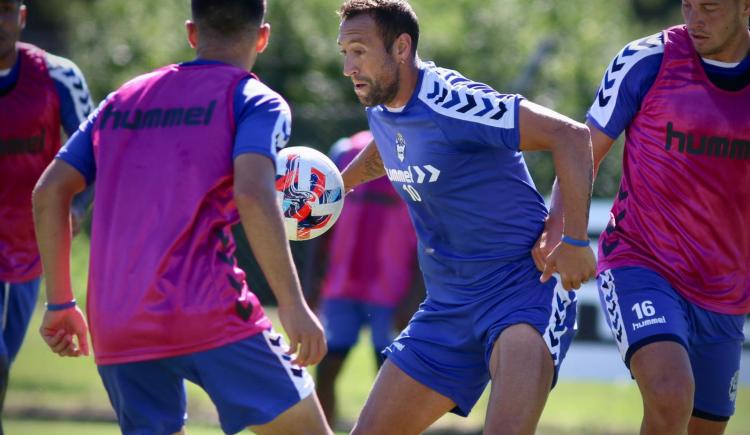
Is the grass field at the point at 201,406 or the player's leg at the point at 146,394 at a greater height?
the player's leg at the point at 146,394

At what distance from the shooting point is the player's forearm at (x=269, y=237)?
406 cm

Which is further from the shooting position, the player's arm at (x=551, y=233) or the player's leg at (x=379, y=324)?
the player's leg at (x=379, y=324)

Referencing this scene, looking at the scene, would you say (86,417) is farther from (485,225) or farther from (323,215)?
(485,225)

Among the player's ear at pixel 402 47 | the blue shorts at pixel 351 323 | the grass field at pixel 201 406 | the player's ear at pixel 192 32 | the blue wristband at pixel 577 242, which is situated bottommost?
the grass field at pixel 201 406

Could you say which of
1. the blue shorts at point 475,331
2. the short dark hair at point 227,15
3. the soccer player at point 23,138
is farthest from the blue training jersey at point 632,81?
the soccer player at point 23,138

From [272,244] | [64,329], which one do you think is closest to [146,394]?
[64,329]

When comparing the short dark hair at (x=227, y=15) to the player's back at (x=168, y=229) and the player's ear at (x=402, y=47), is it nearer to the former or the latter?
the player's back at (x=168, y=229)

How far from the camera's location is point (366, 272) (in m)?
8.90

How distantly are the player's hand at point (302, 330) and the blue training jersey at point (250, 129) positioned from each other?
1.80 ft

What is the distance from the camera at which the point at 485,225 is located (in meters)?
5.11

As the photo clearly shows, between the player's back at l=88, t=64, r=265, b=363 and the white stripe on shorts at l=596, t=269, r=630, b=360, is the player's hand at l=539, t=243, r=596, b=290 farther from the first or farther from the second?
the player's back at l=88, t=64, r=265, b=363

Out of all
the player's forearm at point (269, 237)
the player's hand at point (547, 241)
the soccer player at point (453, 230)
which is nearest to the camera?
the player's forearm at point (269, 237)

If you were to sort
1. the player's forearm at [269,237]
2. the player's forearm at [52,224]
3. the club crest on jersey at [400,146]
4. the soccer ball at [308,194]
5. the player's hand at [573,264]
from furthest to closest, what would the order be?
the soccer ball at [308,194]
the club crest on jersey at [400,146]
the player's hand at [573,264]
the player's forearm at [52,224]
the player's forearm at [269,237]

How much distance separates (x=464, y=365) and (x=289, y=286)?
4.41 feet
